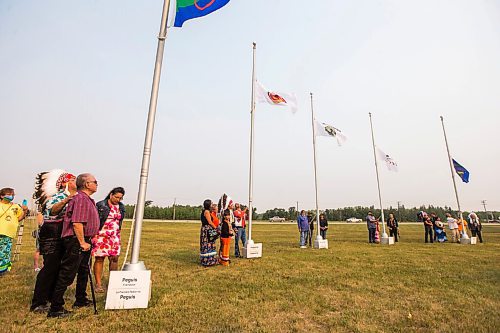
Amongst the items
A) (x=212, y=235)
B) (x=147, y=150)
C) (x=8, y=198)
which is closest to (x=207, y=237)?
(x=212, y=235)

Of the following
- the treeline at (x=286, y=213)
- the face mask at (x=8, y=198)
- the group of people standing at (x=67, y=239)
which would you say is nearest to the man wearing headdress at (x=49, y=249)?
the group of people standing at (x=67, y=239)

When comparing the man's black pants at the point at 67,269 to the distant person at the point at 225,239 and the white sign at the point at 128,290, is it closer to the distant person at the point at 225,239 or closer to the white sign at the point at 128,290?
the white sign at the point at 128,290

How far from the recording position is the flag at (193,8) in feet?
20.3

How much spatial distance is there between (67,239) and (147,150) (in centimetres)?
204

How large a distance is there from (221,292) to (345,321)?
2.48 metres

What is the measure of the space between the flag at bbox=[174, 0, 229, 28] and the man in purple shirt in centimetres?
378

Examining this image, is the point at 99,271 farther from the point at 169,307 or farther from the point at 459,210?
the point at 459,210

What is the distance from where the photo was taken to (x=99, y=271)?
574cm

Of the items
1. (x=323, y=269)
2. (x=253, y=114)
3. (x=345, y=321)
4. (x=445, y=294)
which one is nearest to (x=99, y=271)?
(x=345, y=321)

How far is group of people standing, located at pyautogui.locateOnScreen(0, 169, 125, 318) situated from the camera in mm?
4316

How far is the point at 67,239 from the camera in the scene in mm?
4426

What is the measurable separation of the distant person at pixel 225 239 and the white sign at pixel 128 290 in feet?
14.3

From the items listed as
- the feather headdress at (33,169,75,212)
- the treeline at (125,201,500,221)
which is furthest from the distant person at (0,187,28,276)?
the treeline at (125,201,500,221)

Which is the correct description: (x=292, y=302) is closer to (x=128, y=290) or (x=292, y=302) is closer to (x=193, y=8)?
(x=128, y=290)
